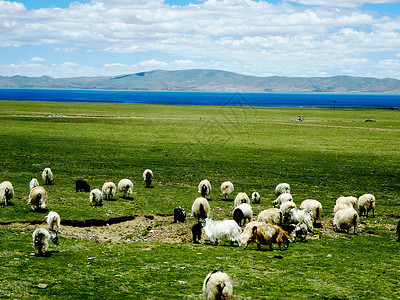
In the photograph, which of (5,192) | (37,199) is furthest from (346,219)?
(5,192)

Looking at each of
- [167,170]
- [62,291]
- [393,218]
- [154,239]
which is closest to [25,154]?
[167,170]

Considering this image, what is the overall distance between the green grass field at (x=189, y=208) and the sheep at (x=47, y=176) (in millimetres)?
511

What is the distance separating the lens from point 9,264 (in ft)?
39.3

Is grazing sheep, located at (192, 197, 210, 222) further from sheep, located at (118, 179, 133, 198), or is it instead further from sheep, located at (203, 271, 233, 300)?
sheep, located at (203, 271, 233, 300)

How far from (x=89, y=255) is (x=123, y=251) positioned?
4.03ft

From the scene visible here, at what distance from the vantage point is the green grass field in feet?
36.7

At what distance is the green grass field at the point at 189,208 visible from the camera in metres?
11.2

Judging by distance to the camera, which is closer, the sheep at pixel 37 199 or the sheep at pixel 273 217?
the sheep at pixel 273 217

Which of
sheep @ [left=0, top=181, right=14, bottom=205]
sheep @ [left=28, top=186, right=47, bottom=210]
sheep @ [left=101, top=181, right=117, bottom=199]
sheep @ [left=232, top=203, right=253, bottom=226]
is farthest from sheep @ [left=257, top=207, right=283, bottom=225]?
sheep @ [left=0, top=181, right=14, bottom=205]

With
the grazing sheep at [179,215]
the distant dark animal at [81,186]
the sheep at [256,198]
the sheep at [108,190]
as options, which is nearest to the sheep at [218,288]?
the grazing sheep at [179,215]

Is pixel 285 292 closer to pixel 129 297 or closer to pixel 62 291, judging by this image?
pixel 129 297

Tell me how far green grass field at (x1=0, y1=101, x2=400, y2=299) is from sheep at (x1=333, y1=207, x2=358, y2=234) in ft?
1.36

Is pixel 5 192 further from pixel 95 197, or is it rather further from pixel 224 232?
pixel 224 232

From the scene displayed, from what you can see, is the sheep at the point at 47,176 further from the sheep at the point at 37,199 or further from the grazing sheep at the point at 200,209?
the grazing sheep at the point at 200,209
